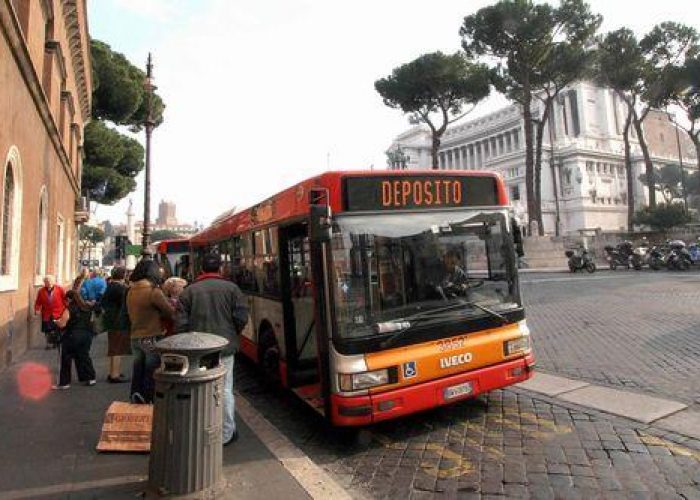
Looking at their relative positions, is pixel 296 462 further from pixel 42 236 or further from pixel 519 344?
pixel 42 236

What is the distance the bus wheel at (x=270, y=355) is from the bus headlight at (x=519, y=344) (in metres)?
2.52

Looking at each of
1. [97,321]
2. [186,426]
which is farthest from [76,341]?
[186,426]

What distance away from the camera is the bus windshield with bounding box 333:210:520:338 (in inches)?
173

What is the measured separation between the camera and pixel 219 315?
184 inches

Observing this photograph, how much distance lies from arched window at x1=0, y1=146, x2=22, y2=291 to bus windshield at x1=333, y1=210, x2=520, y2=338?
6.39 m

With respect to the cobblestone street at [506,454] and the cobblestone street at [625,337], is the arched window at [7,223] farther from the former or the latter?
the cobblestone street at [625,337]

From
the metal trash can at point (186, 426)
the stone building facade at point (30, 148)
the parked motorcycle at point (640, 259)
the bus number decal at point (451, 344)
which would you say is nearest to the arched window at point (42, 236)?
the stone building facade at point (30, 148)

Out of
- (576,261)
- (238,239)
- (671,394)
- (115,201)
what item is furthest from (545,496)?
(115,201)

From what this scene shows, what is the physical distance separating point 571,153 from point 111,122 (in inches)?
2979

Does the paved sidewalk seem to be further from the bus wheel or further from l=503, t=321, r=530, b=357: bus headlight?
l=503, t=321, r=530, b=357: bus headlight

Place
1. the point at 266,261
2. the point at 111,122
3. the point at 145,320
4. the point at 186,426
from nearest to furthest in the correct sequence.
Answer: the point at 186,426 → the point at 145,320 → the point at 266,261 → the point at 111,122

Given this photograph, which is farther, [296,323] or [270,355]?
[270,355]

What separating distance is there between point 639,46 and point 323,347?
46390 mm

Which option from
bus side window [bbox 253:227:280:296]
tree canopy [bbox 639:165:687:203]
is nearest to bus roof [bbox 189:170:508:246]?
bus side window [bbox 253:227:280:296]
